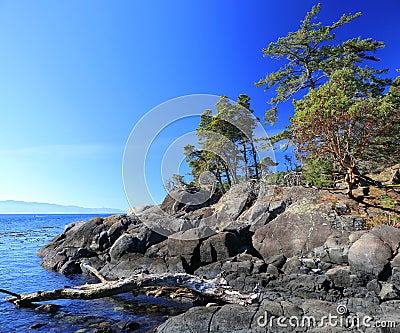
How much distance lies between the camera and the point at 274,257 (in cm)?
1689

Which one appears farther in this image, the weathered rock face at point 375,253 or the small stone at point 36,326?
the weathered rock face at point 375,253

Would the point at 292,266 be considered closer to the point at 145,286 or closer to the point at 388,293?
the point at 388,293

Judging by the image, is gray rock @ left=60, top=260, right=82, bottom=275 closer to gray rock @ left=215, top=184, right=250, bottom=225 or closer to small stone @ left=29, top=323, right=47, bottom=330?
small stone @ left=29, top=323, right=47, bottom=330

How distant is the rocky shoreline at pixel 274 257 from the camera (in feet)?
29.7

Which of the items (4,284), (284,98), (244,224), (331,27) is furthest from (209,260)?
(331,27)

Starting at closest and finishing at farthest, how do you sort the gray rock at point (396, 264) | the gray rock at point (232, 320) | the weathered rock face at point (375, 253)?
the gray rock at point (232, 320) < the gray rock at point (396, 264) < the weathered rock face at point (375, 253)

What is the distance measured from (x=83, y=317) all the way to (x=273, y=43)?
85.2ft

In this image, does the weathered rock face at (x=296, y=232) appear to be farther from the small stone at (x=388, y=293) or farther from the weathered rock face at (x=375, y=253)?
the small stone at (x=388, y=293)

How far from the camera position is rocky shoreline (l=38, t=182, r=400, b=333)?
9039 millimetres

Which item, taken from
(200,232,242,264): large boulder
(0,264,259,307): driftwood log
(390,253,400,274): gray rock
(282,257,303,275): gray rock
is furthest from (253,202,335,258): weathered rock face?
(0,264,259,307): driftwood log

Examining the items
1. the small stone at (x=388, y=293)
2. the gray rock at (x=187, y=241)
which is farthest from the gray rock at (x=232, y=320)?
the gray rock at (x=187, y=241)

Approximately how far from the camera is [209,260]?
1820cm

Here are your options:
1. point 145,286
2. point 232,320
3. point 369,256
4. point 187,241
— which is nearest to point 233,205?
point 187,241

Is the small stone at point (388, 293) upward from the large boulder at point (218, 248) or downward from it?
downward
